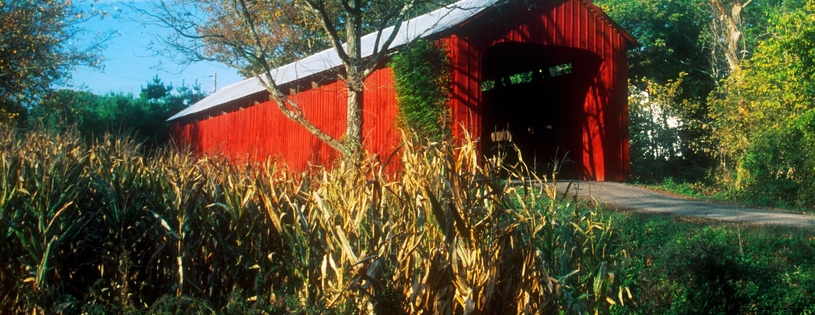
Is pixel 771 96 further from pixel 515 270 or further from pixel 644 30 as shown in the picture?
pixel 515 270

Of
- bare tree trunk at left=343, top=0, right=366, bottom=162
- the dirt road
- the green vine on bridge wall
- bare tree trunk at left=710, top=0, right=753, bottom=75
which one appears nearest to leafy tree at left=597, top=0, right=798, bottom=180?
bare tree trunk at left=710, top=0, right=753, bottom=75

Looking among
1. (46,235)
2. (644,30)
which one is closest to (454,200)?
(46,235)

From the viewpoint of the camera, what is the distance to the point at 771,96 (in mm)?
19297

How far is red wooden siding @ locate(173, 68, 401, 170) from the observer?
1644 cm

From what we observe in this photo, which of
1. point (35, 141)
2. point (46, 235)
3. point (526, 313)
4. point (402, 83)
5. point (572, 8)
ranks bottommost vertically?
point (526, 313)

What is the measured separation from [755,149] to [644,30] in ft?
44.6

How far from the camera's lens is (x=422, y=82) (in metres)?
15.4

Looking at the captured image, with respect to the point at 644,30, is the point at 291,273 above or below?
below

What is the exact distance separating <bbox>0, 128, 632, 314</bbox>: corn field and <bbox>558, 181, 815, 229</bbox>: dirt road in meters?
7.06

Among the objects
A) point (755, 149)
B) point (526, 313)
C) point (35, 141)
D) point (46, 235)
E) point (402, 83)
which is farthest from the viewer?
point (755, 149)

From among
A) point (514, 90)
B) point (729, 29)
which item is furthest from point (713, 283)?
point (729, 29)

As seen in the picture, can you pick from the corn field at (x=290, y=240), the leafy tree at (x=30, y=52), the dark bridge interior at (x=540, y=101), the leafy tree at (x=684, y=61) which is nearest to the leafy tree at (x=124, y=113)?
the leafy tree at (x=30, y=52)

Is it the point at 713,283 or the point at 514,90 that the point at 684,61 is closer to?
the point at 514,90

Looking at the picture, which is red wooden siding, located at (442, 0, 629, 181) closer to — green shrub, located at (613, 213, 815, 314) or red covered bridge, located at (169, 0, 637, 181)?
red covered bridge, located at (169, 0, 637, 181)
